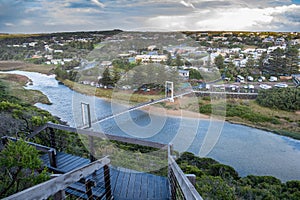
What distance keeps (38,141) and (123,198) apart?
179 centimetres

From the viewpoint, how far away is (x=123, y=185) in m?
1.96

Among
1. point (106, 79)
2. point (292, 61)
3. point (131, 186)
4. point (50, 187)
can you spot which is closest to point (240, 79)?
point (292, 61)

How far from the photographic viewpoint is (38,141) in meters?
3.05

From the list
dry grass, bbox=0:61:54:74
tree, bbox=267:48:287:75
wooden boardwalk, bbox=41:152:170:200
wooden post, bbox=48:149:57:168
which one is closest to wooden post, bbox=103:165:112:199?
wooden boardwalk, bbox=41:152:170:200

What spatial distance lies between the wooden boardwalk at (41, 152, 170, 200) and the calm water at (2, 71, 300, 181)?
3.74 metres

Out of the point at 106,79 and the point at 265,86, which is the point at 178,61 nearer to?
the point at 106,79

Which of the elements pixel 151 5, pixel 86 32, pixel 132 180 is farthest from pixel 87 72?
pixel 132 180

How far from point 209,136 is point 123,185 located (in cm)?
956

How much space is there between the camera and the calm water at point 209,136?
753 cm

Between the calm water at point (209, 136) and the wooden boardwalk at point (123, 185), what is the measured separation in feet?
12.3

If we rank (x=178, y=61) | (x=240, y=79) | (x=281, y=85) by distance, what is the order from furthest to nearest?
(x=240, y=79) → (x=281, y=85) → (x=178, y=61)

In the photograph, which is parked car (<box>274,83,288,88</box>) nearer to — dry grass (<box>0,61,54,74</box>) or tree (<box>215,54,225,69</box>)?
tree (<box>215,54,225,69</box>)

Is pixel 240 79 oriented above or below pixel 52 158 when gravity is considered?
below

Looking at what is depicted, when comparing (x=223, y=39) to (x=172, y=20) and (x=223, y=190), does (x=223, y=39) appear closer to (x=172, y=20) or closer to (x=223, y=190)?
(x=172, y=20)
